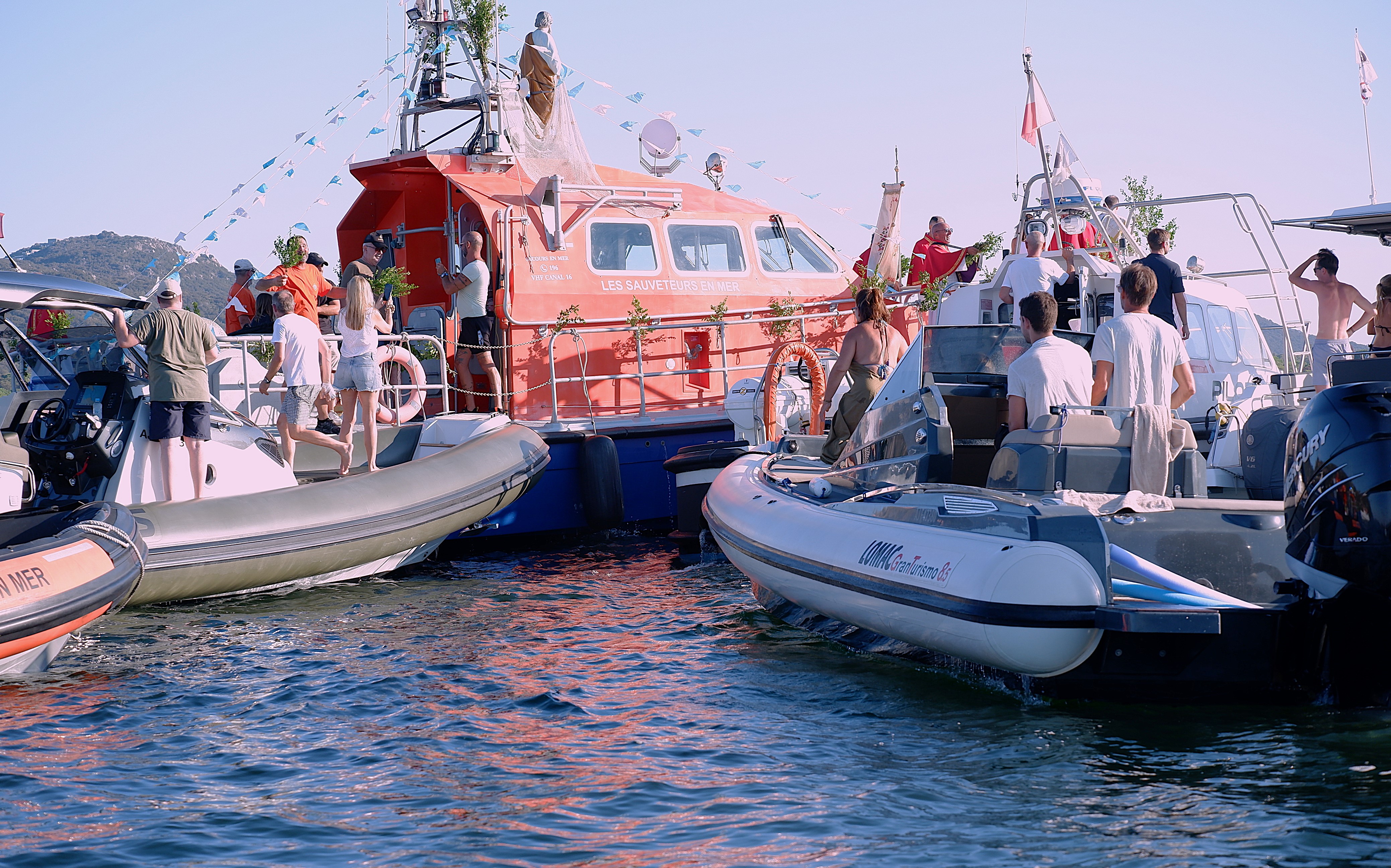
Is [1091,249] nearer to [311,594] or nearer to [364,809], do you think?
[311,594]

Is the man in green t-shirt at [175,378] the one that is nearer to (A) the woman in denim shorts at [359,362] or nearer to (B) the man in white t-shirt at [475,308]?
(A) the woman in denim shorts at [359,362]

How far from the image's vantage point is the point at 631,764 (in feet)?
14.5

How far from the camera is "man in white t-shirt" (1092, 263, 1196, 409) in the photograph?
5652mm

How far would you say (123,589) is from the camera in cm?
600

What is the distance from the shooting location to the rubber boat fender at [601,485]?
10.1 meters

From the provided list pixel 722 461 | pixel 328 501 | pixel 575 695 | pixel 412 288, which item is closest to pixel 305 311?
pixel 412 288

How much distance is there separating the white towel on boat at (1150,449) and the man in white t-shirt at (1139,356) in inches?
4.7

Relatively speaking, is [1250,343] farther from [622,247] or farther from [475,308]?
[475,308]

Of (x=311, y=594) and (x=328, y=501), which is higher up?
(x=328, y=501)

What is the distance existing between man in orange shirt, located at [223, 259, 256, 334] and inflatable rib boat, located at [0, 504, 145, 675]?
17.2 feet

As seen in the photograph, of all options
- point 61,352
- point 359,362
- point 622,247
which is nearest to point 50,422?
point 359,362

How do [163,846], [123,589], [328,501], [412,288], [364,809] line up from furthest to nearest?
[412,288] → [328,501] → [123,589] → [364,809] → [163,846]

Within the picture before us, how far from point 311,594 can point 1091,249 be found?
266 inches

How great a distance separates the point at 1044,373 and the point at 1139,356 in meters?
0.43
